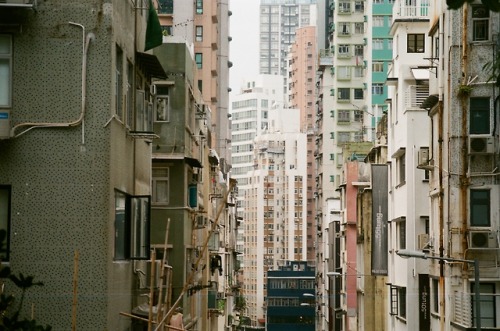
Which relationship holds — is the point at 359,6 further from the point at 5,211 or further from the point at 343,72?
the point at 5,211

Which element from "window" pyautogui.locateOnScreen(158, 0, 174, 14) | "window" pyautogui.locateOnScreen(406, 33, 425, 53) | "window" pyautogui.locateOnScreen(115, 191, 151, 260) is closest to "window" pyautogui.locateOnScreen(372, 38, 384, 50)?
"window" pyautogui.locateOnScreen(158, 0, 174, 14)

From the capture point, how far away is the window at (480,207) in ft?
101

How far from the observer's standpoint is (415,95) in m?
42.0

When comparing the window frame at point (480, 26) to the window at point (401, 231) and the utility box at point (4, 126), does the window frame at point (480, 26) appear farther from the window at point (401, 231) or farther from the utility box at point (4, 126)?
the utility box at point (4, 126)

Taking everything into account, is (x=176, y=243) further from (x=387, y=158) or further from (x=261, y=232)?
(x=261, y=232)

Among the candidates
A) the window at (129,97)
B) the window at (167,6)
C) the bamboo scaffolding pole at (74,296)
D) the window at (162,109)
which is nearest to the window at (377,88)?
the window at (167,6)

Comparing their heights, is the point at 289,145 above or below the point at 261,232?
above

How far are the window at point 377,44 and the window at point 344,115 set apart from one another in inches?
343

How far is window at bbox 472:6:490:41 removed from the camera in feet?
100

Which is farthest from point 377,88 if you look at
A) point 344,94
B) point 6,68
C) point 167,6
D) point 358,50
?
point 6,68

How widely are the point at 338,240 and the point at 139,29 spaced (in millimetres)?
53900

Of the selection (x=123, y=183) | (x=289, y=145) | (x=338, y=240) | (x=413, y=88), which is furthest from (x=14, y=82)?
(x=289, y=145)

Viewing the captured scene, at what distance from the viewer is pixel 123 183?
22.7 meters

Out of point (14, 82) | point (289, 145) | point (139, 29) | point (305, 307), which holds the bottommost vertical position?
point (305, 307)
